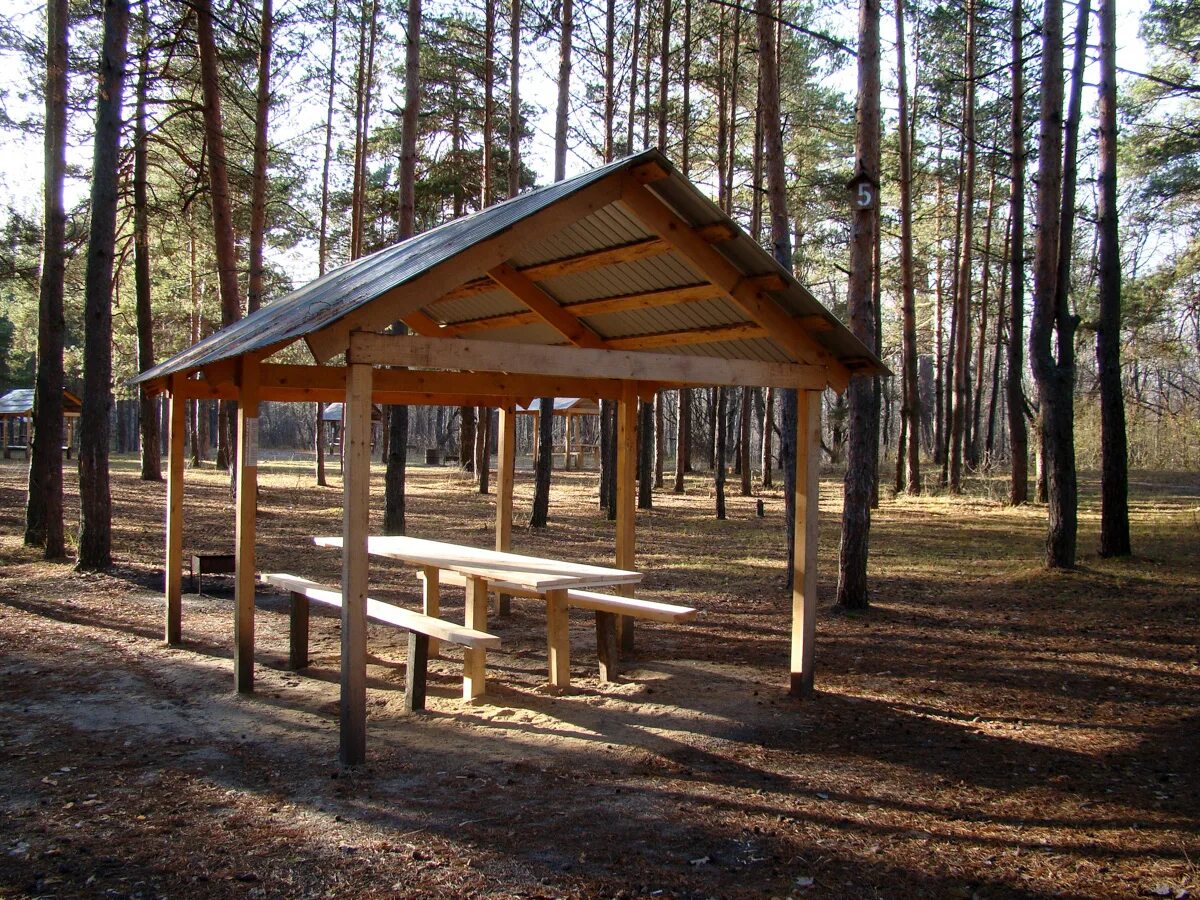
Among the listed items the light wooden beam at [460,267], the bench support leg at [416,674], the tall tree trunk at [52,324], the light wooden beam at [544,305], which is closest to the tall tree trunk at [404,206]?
the tall tree trunk at [52,324]

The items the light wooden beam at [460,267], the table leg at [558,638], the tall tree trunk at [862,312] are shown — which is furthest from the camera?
the tall tree trunk at [862,312]

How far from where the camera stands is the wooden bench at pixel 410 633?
532 cm

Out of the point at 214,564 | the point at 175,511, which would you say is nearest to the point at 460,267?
the point at 175,511

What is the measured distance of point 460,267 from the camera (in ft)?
15.6

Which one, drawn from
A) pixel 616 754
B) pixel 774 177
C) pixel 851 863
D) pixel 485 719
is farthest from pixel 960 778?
pixel 774 177

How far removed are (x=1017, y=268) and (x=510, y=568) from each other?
13.1 meters

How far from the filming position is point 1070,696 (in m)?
6.41

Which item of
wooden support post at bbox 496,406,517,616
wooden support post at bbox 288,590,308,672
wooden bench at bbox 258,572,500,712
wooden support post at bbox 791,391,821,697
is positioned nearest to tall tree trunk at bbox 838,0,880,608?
wooden support post at bbox 791,391,821,697

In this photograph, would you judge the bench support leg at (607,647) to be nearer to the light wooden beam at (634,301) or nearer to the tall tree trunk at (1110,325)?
the light wooden beam at (634,301)

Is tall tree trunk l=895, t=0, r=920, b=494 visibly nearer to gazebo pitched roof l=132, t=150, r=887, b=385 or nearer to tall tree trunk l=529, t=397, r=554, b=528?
tall tree trunk l=529, t=397, r=554, b=528

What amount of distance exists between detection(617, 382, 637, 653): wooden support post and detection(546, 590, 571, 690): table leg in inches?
45.1

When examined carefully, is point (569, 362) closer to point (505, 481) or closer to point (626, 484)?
point (626, 484)

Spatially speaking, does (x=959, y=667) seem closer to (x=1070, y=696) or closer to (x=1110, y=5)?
(x=1070, y=696)

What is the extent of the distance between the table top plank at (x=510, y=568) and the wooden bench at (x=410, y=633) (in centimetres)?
43
